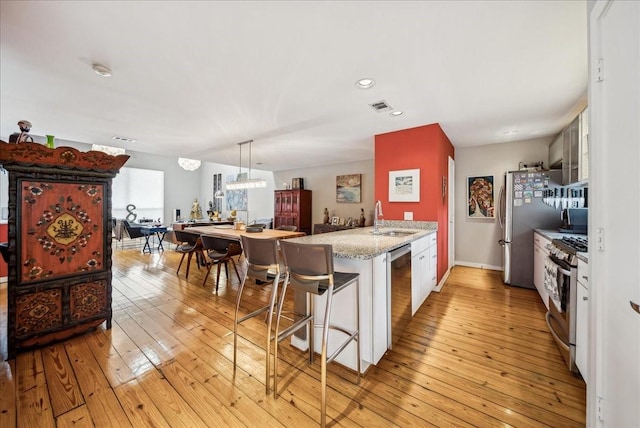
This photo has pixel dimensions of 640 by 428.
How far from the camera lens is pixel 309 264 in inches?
61.7

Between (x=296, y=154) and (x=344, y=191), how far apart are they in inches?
74.2

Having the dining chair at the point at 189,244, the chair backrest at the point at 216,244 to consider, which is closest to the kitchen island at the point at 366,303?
the chair backrest at the point at 216,244

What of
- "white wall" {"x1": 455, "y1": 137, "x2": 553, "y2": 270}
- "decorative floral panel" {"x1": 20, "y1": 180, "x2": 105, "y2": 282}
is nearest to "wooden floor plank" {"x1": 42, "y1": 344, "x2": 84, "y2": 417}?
"decorative floral panel" {"x1": 20, "y1": 180, "x2": 105, "y2": 282}

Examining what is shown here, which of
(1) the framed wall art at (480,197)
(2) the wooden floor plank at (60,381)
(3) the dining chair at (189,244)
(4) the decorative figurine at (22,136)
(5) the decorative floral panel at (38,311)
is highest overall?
(4) the decorative figurine at (22,136)

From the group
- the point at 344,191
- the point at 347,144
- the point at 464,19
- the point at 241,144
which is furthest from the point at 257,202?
the point at 464,19

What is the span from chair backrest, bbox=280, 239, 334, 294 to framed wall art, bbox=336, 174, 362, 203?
5.18 m

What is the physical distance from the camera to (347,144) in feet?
15.5

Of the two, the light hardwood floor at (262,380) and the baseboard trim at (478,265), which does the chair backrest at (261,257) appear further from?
the baseboard trim at (478,265)

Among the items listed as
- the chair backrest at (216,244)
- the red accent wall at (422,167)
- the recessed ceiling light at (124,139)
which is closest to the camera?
the red accent wall at (422,167)

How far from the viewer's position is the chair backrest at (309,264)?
151cm

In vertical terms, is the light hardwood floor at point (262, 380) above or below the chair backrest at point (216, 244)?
below

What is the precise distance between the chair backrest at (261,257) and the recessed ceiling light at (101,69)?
1.82 meters

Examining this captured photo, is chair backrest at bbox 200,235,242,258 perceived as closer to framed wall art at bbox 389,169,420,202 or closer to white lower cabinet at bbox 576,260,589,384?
framed wall art at bbox 389,169,420,202

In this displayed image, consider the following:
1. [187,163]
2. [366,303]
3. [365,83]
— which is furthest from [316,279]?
[187,163]
